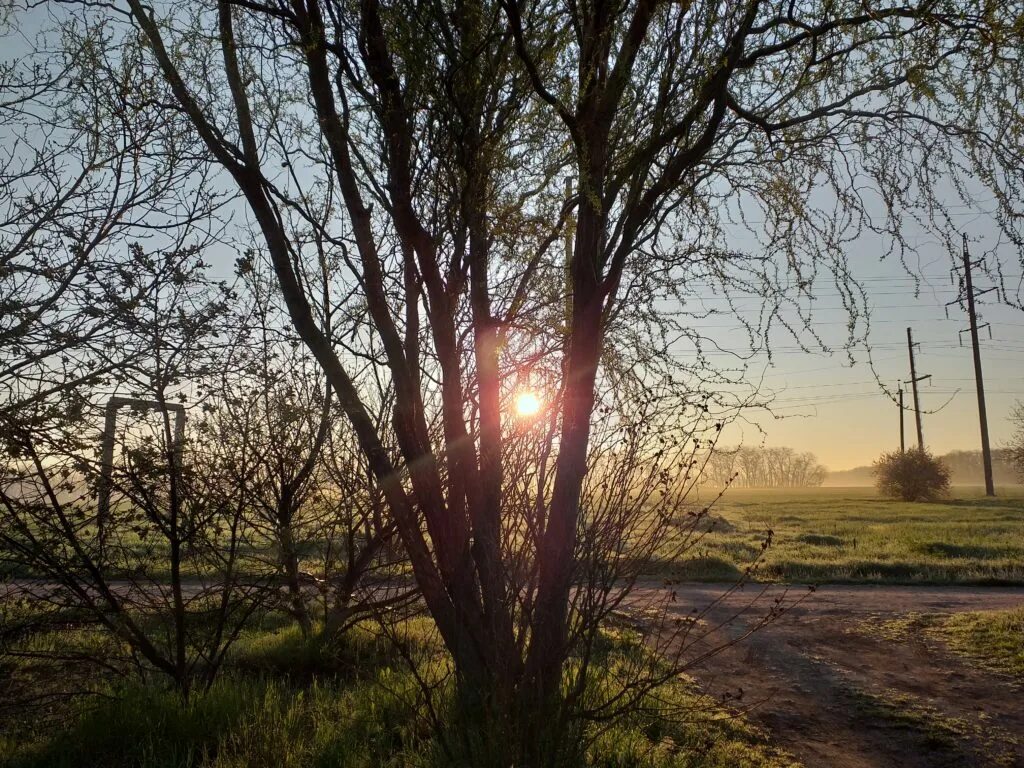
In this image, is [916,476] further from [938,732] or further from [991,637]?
[938,732]

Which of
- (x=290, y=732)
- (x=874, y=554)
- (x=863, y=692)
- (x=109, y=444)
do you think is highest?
(x=109, y=444)

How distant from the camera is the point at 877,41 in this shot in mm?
4184

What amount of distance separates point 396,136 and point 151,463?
Answer: 2.45 m

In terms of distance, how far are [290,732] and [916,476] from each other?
134ft

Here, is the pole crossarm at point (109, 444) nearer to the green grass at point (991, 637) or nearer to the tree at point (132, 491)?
the tree at point (132, 491)

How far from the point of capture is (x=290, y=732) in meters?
4.12

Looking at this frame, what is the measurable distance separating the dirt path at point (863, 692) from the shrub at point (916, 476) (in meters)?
32.6

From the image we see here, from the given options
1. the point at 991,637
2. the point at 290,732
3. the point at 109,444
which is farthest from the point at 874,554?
the point at 109,444

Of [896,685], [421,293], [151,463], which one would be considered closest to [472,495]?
[421,293]

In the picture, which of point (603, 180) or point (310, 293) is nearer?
point (603, 180)

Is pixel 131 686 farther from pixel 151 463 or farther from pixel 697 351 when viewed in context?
pixel 697 351

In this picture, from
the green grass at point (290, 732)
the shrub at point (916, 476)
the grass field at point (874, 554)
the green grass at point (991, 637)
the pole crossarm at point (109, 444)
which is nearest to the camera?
the green grass at point (290, 732)

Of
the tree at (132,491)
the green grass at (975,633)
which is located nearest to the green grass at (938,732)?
the green grass at (975,633)

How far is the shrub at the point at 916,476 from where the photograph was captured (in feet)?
124
